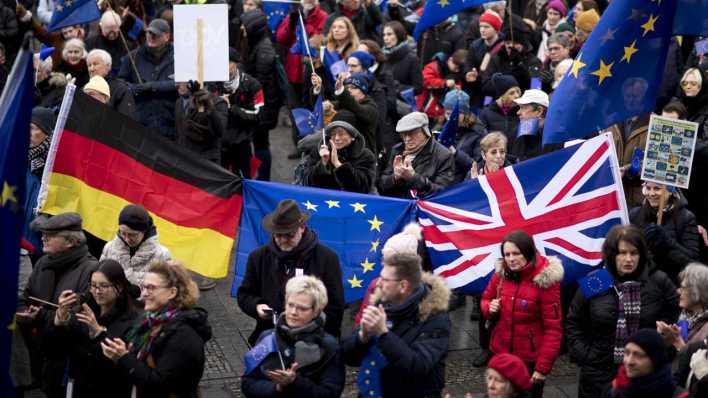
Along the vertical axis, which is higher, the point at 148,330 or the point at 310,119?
the point at 310,119

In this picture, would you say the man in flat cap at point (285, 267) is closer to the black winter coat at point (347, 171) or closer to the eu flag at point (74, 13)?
the black winter coat at point (347, 171)

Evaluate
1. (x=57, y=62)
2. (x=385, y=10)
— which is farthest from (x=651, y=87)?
(x=385, y=10)

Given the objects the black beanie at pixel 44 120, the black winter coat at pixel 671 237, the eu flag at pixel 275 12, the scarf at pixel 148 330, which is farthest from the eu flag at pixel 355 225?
the eu flag at pixel 275 12

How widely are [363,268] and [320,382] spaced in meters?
2.72

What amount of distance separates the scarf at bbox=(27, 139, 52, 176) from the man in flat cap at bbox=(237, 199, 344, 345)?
2.52 meters

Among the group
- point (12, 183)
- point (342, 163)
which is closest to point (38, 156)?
point (342, 163)

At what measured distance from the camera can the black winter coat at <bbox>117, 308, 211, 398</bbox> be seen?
22.3 ft

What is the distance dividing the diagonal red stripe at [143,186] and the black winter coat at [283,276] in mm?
1567

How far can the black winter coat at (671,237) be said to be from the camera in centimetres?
885

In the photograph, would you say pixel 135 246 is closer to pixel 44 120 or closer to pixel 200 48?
pixel 44 120

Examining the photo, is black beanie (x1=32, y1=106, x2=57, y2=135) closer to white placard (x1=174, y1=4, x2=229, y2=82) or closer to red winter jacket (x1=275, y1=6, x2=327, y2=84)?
white placard (x1=174, y1=4, x2=229, y2=82)

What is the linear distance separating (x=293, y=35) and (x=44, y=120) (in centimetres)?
562

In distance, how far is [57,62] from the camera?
12727 mm

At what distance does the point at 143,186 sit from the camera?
9484 mm
